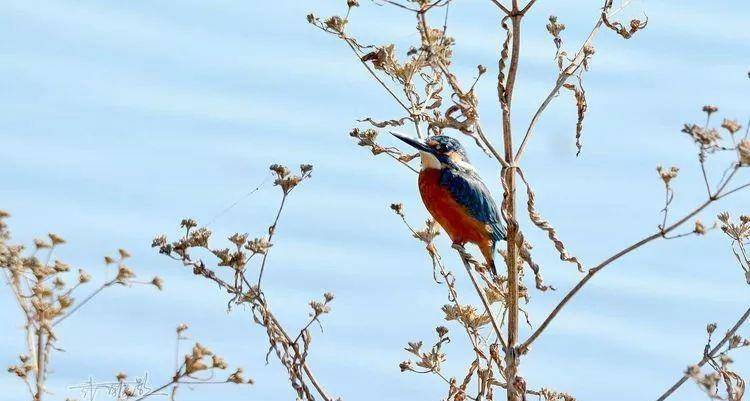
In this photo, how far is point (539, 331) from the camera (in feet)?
12.7

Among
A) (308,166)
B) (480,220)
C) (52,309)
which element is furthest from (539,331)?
(480,220)

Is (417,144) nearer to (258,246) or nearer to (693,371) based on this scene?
(258,246)

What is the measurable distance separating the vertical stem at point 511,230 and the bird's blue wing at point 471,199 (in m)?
2.23

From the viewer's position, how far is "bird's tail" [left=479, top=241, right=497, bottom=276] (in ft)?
21.0

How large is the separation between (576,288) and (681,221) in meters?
0.38

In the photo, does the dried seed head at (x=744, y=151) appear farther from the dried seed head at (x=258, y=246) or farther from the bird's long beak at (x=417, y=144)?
the bird's long beak at (x=417, y=144)

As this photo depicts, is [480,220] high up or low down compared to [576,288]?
up

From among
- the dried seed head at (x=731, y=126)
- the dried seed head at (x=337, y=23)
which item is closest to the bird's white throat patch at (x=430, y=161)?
the dried seed head at (x=337, y=23)

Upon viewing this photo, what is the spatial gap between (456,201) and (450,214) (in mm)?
74

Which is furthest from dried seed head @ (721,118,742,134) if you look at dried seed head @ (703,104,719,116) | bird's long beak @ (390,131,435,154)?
bird's long beak @ (390,131,435,154)

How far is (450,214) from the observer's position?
6320 mm

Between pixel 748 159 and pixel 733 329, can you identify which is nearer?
pixel 748 159

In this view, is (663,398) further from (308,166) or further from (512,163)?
(308,166)

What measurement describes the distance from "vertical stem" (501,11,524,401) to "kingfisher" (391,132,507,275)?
215 cm
